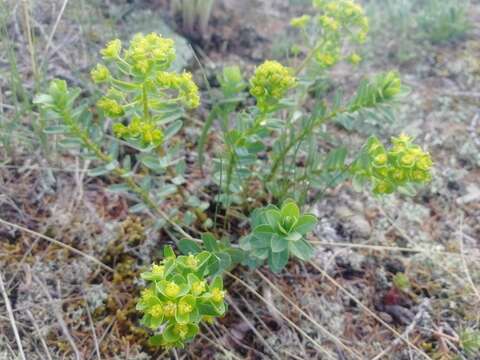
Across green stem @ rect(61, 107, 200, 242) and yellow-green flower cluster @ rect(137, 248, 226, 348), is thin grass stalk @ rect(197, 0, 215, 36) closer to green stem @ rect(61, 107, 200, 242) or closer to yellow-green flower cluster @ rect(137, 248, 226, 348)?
green stem @ rect(61, 107, 200, 242)

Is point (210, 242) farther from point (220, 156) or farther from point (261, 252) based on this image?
point (220, 156)

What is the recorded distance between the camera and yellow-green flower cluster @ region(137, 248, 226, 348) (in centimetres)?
160

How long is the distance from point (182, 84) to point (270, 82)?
14.1 inches

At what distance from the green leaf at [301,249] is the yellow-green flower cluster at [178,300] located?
319 millimetres

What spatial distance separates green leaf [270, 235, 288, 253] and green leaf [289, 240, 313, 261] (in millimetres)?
A: 32

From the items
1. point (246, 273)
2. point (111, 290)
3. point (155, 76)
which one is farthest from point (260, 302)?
point (155, 76)

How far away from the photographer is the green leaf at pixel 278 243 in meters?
1.84

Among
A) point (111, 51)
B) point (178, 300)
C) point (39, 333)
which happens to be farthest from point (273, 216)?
point (39, 333)

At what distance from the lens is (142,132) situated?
1.98m

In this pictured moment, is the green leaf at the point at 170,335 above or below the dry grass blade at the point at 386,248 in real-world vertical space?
above

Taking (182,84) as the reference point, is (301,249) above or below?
below

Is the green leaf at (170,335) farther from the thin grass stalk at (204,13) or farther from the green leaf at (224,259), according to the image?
the thin grass stalk at (204,13)

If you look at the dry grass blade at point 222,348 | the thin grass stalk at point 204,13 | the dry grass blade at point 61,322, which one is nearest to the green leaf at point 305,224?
the dry grass blade at point 222,348

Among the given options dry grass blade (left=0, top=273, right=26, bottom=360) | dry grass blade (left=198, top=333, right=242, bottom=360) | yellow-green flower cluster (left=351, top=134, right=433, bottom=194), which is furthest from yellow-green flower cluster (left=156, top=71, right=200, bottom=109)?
dry grass blade (left=0, top=273, right=26, bottom=360)
